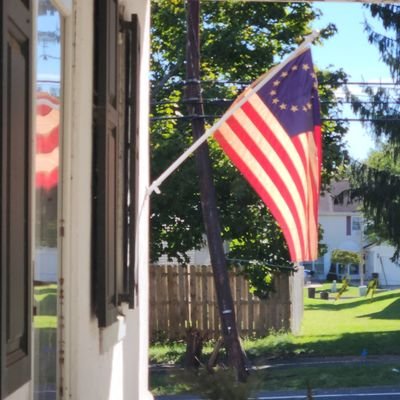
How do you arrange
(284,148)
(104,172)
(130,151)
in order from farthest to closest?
(284,148) < (130,151) < (104,172)

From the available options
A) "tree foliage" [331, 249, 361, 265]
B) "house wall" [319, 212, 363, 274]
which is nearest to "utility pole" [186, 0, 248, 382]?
"tree foliage" [331, 249, 361, 265]

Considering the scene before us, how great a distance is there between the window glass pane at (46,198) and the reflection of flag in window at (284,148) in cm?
287

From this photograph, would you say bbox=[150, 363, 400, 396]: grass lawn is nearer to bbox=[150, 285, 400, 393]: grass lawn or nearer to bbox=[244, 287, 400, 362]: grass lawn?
bbox=[150, 285, 400, 393]: grass lawn

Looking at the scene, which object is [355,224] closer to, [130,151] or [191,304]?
[191,304]

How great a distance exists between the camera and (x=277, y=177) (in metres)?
6.98

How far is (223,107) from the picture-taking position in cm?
2094

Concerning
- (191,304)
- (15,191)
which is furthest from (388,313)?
(15,191)

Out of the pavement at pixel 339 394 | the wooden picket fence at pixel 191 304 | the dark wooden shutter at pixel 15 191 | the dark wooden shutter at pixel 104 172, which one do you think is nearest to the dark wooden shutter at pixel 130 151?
the dark wooden shutter at pixel 104 172

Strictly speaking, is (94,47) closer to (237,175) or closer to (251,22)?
(237,175)

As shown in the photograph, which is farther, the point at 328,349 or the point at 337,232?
the point at 337,232

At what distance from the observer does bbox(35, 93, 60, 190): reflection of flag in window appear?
12.6 ft

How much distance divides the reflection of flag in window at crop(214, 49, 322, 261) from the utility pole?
22.7ft

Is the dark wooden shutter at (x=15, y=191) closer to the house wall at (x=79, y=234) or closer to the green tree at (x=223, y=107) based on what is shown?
the house wall at (x=79, y=234)

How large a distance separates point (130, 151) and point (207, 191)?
28.3 ft
